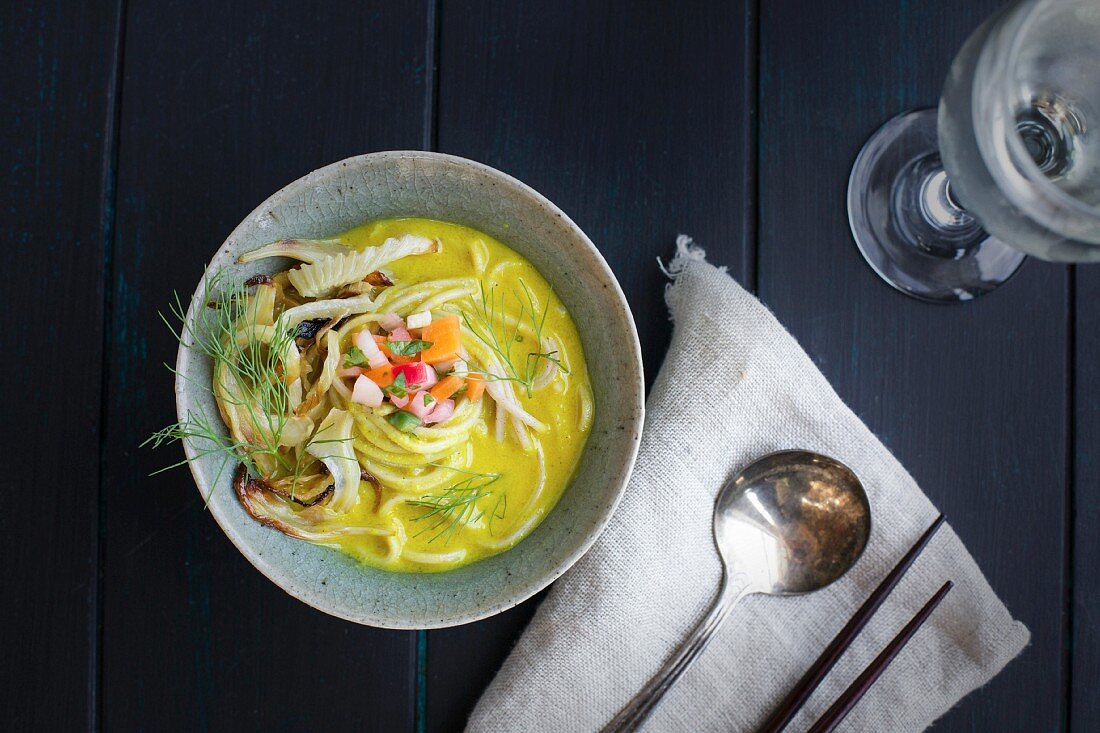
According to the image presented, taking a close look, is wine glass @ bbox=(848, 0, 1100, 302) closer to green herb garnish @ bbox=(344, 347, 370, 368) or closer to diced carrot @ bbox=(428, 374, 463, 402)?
diced carrot @ bbox=(428, 374, 463, 402)

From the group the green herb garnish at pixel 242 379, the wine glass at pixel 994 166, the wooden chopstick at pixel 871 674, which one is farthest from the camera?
the wooden chopstick at pixel 871 674

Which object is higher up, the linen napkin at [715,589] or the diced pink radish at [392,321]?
the diced pink radish at [392,321]

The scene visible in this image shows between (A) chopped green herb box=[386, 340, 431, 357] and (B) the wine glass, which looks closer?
(B) the wine glass

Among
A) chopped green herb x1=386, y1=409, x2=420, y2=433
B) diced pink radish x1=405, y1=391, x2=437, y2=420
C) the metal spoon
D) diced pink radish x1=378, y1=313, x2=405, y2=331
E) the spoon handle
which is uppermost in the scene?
diced pink radish x1=378, y1=313, x2=405, y2=331

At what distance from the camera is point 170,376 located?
270cm

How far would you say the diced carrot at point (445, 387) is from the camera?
7.70ft

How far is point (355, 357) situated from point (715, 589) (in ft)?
4.12

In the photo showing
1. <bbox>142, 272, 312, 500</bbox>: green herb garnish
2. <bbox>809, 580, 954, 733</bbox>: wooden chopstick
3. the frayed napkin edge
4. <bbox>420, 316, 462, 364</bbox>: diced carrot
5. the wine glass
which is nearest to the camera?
the wine glass

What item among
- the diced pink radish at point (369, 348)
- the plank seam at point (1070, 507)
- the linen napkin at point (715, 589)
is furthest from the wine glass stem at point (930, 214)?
the diced pink radish at point (369, 348)

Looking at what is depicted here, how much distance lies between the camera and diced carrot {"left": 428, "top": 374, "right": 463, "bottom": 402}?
235 cm

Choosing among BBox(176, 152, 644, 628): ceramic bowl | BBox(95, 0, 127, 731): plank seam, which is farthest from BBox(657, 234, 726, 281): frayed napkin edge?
BBox(95, 0, 127, 731): plank seam

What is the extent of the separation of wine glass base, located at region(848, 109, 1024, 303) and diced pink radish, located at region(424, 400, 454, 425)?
1.36m

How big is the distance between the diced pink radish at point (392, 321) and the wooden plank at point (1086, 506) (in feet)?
6.87

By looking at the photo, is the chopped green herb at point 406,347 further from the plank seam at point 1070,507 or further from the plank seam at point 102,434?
the plank seam at point 1070,507
